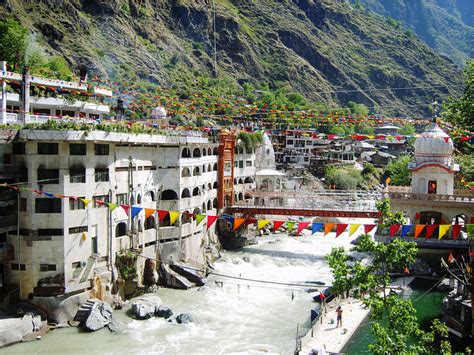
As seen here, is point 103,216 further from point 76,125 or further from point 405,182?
point 405,182

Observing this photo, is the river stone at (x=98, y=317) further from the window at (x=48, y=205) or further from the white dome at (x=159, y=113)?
the white dome at (x=159, y=113)

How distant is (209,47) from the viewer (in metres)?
164

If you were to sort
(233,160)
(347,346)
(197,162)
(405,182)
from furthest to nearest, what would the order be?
(405,182), (233,160), (197,162), (347,346)

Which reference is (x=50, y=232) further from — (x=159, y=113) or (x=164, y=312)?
(x=159, y=113)

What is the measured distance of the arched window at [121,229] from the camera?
41050mm

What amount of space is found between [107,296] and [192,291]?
756 centimetres

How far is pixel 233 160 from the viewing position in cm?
6431

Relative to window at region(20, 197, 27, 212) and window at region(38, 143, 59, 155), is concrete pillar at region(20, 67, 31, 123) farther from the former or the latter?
window at region(20, 197, 27, 212)

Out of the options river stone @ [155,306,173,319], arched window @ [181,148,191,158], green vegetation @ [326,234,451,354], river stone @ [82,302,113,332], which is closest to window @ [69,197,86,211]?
river stone @ [82,302,113,332]

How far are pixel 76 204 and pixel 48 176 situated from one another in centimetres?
264

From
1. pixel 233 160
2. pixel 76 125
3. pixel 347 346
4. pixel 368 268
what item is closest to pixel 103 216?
pixel 76 125

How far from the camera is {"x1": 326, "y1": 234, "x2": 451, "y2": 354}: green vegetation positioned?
62.9ft

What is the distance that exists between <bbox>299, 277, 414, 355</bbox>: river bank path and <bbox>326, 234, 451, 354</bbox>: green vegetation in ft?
14.5

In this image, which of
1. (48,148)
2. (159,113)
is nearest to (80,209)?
(48,148)
